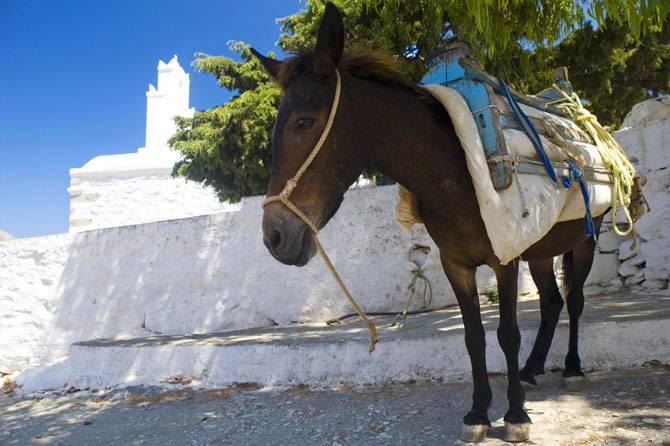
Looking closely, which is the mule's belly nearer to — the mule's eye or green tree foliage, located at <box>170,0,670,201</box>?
the mule's eye

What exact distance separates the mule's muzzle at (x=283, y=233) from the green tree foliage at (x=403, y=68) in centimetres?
374

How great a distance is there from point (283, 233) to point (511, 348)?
1.38 metres

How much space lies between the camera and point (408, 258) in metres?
5.80

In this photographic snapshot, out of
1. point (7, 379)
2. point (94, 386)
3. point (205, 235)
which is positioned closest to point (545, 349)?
point (94, 386)

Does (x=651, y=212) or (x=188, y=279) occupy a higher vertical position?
(x=651, y=212)

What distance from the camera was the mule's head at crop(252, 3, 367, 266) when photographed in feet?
6.01

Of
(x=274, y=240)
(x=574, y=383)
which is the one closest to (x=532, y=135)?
(x=274, y=240)

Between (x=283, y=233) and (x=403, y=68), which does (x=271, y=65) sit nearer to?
(x=283, y=233)

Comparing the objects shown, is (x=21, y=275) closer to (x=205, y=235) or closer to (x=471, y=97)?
(x=205, y=235)

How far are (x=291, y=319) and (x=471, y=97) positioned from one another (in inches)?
168

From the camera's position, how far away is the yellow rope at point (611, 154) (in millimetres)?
2875

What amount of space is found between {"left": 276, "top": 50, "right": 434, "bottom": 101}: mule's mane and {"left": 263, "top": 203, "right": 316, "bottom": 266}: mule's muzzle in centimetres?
64

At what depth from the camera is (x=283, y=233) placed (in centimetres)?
180

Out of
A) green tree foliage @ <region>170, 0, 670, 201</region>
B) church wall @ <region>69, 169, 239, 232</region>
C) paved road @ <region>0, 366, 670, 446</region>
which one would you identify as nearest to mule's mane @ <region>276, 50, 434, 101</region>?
paved road @ <region>0, 366, 670, 446</region>
